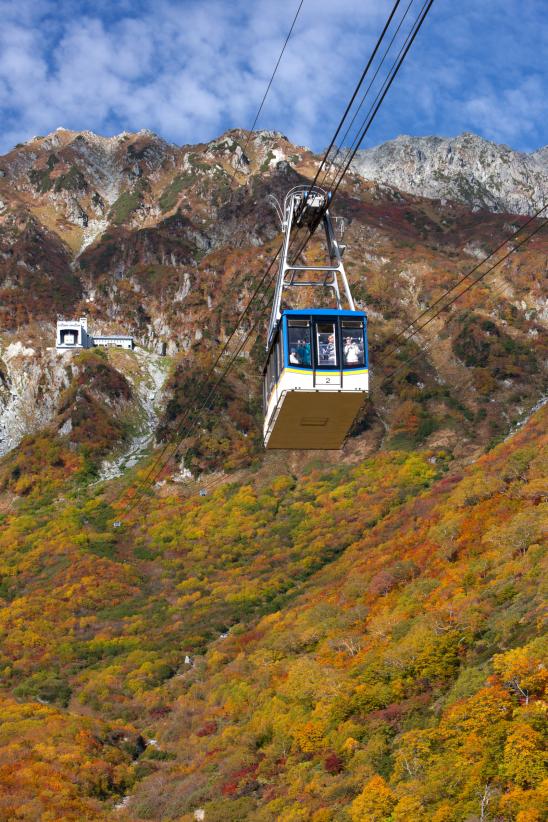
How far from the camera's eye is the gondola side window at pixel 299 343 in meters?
31.9

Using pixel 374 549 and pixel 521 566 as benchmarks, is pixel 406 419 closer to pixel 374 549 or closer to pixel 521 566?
pixel 374 549

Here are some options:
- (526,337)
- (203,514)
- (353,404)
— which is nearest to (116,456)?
(203,514)

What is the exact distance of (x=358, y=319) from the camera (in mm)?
32938

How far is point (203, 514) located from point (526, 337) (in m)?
77.1

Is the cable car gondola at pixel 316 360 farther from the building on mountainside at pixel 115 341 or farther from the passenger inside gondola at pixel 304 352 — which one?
the building on mountainside at pixel 115 341

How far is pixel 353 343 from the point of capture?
108ft

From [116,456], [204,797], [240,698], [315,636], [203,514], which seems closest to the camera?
[204,797]

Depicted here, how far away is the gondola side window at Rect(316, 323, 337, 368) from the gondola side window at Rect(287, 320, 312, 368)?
1.31 feet

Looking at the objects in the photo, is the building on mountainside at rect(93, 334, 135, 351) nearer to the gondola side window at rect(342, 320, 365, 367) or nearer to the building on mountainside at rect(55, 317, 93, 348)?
the building on mountainside at rect(55, 317, 93, 348)

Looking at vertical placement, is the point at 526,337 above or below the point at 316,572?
above

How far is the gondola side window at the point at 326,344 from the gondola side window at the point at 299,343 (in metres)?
0.40

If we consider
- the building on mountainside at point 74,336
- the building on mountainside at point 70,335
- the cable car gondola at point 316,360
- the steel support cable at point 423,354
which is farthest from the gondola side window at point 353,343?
the building on mountainside at point 70,335

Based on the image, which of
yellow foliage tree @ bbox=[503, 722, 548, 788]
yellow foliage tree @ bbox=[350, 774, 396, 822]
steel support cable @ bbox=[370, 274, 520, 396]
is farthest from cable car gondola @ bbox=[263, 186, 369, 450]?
steel support cable @ bbox=[370, 274, 520, 396]

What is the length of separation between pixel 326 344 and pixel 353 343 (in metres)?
1.13
